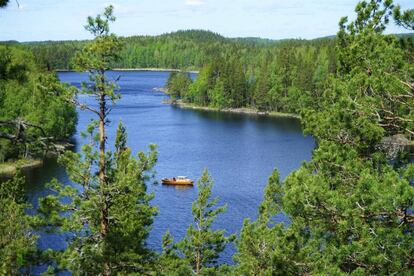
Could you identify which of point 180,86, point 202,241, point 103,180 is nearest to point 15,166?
point 202,241

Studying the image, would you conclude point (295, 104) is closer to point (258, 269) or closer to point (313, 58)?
point (313, 58)

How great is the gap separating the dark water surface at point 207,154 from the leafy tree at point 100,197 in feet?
46.1

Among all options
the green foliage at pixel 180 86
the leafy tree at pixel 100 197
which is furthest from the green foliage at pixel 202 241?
the green foliage at pixel 180 86

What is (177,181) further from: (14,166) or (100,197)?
(100,197)

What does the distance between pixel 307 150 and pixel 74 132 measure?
123ft

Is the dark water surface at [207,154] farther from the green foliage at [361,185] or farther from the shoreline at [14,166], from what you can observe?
the green foliage at [361,185]

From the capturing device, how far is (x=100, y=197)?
15.6m

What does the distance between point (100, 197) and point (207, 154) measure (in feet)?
201

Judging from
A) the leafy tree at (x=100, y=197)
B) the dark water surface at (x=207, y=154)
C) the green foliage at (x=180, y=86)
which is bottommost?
the dark water surface at (x=207, y=154)

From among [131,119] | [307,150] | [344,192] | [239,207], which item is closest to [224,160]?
[307,150]

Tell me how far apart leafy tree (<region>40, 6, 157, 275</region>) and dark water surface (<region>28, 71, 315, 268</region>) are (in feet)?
46.1

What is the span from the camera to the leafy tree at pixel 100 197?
15.6 meters

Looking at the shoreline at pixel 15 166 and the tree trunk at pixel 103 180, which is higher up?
the tree trunk at pixel 103 180

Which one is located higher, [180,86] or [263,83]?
[263,83]
